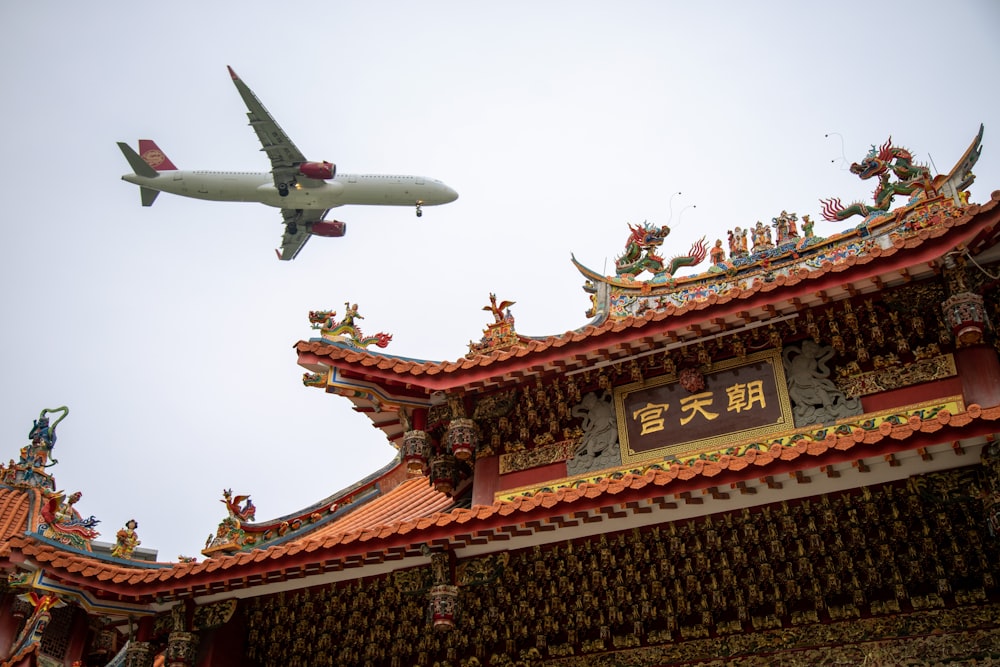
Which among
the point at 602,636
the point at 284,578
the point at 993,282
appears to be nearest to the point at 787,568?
the point at 602,636

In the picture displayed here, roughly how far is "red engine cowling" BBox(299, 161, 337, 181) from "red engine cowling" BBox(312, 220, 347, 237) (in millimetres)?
3112

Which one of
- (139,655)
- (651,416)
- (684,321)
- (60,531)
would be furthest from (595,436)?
(60,531)

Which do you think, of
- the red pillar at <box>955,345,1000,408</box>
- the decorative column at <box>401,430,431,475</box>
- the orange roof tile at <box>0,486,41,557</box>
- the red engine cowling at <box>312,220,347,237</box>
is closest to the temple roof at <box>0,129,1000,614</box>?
the red pillar at <box>955,345,1000,408</box>

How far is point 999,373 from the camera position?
8.32 m

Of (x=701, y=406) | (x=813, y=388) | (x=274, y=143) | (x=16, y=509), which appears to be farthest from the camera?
(x=274, y=143)

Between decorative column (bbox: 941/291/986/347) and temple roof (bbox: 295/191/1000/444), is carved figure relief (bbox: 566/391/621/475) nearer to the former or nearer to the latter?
temple roof (bbox: 295/191/1000/444)

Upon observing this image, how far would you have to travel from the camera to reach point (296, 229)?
107ft

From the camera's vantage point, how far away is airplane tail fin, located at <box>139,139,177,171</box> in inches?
1273

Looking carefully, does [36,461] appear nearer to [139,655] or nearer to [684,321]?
[139,655]

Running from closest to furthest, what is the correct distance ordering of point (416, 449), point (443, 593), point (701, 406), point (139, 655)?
point (443, 593)
point (701, 406)
point (139, 655)
point (416, 449)

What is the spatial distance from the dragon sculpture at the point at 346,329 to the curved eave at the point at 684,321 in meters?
0.28

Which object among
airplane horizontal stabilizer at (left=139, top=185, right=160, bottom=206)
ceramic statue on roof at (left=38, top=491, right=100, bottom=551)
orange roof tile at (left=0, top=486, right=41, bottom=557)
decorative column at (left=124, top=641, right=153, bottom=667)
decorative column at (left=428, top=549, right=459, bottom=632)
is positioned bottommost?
decorative column at (left=124, top=641, right=153, bottom=667)

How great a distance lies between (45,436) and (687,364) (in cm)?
1421

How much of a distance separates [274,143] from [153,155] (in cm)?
606
